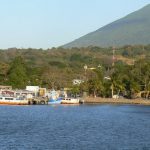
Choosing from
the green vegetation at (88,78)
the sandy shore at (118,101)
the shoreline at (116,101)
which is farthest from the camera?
the green vegetation at (88,78)

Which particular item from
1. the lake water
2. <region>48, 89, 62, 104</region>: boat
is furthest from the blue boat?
the lake water

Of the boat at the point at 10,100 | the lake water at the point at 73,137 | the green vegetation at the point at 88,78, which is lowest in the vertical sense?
the lake water at the point at 73,137

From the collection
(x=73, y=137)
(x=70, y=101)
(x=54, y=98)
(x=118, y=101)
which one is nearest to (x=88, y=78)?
(x=118, y=101)

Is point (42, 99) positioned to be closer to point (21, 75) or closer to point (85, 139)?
point (21, 75)

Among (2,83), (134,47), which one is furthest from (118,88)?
(134,47)

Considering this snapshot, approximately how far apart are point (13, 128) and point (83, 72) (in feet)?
200

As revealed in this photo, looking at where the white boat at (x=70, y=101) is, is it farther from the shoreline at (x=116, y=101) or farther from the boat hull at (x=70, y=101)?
the shoreline at (x=116, y=101)

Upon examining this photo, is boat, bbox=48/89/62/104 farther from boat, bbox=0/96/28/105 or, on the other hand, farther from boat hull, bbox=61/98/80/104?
boat, bbox=0/96/28/105

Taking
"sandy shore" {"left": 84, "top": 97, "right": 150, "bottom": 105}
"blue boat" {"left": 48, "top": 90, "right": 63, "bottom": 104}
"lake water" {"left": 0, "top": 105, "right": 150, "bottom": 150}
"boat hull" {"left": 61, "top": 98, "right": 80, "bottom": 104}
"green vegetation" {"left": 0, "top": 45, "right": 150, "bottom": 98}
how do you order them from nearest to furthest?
"lake water" {"left": 0, "top": 105, "right": 150, "bottom": 150}, "blue boat" {"left": 48, "top": 90, "right": 63, "bottom": 104}, "boat hull" {"left": 61, "top": 98, "right": 80, "bottom": 104}, "sandy shore" {"left": 84, "top": 97, "right": 150, "bottom": 105}, "green vegetation" {"left": 0, "top": 45, "right": 150, "bottom": 98}

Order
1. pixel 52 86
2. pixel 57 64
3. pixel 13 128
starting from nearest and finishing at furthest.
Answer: pixel 13 128, pixel 52 86, pixel 57 64

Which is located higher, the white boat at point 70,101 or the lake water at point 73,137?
the white boat at point 70,101

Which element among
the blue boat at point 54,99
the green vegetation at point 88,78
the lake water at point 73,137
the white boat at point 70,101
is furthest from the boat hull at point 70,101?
the lake water at point 73,137

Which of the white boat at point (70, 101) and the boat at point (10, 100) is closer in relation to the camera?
the boat at point (10, 100)

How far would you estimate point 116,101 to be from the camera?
2864 inches
